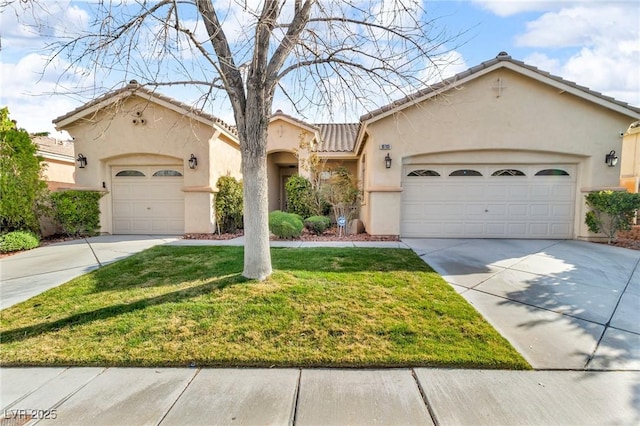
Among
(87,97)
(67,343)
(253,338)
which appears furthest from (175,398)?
(87,97)

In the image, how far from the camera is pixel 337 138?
17.2m

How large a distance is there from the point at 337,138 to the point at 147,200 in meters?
10.3

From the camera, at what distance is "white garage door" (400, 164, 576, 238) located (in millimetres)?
10234

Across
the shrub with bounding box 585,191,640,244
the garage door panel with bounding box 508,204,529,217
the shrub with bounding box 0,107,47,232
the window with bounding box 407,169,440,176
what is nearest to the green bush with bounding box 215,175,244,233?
the shrub with bounding box 0,107,47,232

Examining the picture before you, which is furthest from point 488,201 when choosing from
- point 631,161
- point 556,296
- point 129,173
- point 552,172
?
point 129,173

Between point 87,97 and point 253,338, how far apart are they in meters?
4.75

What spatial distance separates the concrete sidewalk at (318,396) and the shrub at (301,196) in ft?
32.0

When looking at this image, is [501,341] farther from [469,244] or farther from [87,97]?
[87,97]

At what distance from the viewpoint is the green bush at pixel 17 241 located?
28.0 feet

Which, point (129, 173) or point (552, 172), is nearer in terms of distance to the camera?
point (552, 172)

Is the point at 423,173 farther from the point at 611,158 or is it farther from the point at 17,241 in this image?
the point at 17,241

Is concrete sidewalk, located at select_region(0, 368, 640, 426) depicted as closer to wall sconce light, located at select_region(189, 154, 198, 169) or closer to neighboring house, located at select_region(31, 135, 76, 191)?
wall sconce light, located at select_region(189, 154, 198, 169)

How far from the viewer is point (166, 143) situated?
35.7ft

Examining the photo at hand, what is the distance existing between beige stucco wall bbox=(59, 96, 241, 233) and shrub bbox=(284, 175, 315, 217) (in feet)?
10.7
